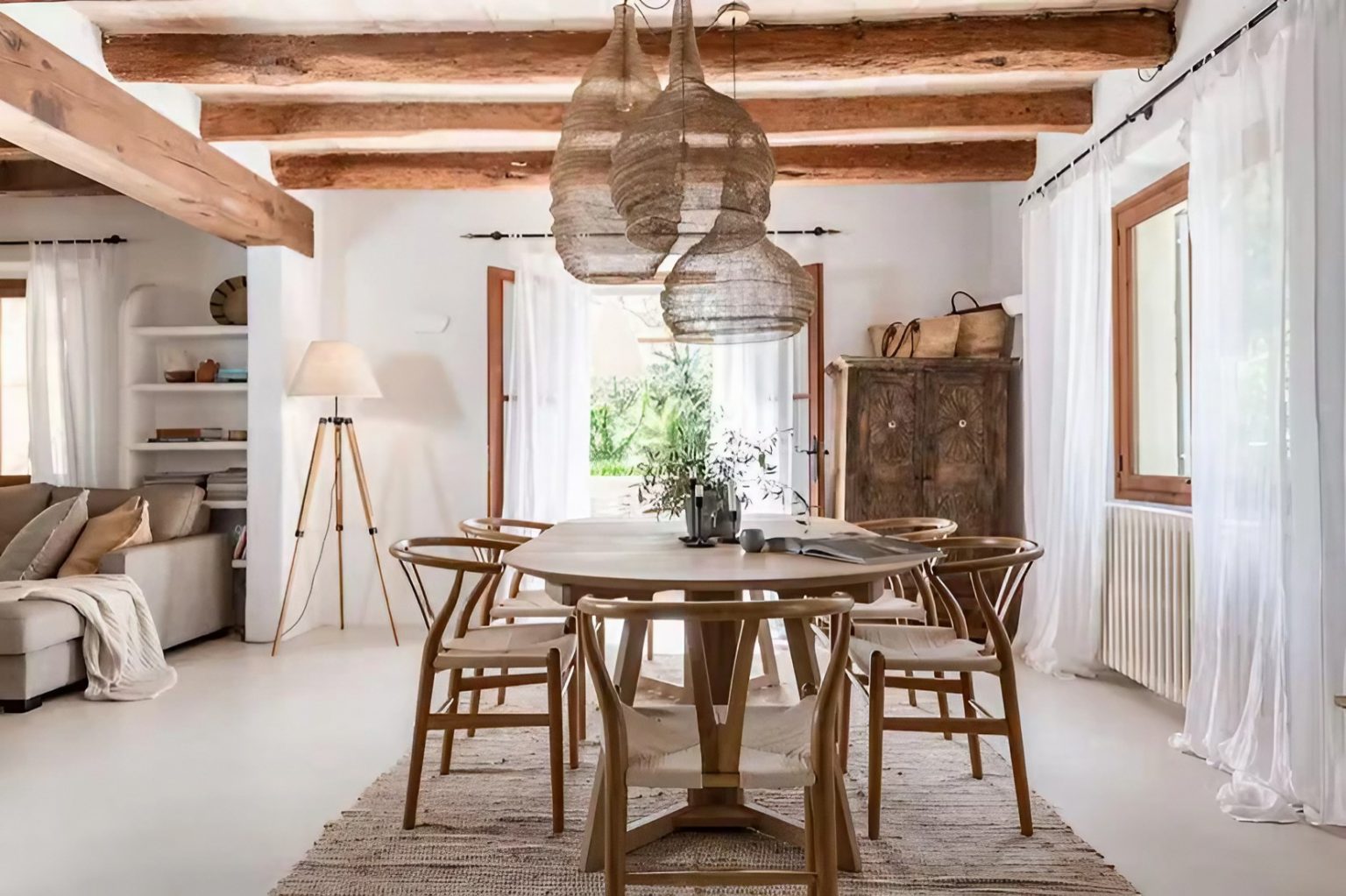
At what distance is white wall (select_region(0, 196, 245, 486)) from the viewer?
18.7 ft

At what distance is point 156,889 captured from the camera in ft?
7.25

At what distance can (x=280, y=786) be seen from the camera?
2904 mm

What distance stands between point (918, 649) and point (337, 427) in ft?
12.5

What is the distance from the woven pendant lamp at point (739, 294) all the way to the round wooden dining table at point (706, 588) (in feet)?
2.29

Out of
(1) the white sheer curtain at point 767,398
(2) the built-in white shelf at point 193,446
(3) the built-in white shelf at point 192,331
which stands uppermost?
(3) the built-in white shelf at point 192,331

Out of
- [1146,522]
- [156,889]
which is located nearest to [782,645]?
[1146,522]

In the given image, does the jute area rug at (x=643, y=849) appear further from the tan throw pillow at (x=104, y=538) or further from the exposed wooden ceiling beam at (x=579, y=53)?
the exposed wooden ceiling beam at (x=579, y=53)

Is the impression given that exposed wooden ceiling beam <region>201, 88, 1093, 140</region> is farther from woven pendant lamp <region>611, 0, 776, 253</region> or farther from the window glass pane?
woven pendant lamp <region>611, 0, 776, 253</region>

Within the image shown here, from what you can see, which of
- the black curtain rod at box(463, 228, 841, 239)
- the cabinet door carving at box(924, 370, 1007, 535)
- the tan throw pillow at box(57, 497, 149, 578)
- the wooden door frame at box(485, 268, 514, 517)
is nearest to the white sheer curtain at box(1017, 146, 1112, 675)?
the cabinet door carving at box(924, 370, 1007, 535)

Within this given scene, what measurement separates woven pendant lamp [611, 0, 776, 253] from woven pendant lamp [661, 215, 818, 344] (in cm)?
34

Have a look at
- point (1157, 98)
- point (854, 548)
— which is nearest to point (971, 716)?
point (854, 548)

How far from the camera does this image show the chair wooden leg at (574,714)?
3.05 metres

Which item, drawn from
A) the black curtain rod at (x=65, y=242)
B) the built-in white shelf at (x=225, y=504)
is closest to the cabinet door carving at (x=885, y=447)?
the built-in white shelf at (x=225, y=504)

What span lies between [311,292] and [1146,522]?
4.55 meters
